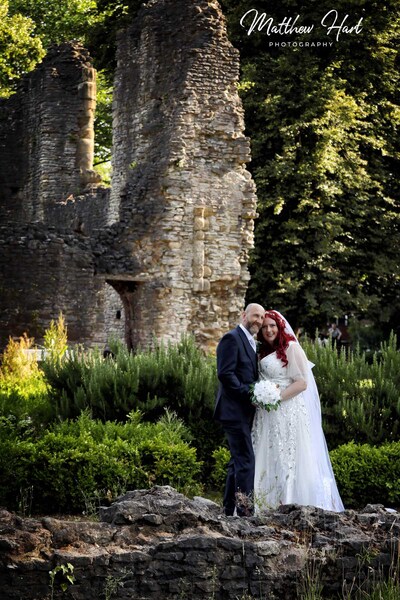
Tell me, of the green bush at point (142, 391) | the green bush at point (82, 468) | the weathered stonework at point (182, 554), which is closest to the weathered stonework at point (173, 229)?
the green bush at point (142, 391)

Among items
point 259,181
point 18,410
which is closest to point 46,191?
point 259,181

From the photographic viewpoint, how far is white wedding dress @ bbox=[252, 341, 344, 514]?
10000mm

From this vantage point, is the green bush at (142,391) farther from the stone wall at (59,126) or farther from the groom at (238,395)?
the stone wall at (59,126)

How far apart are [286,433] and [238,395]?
0.63 metres

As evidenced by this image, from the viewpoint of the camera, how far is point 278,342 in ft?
33.0

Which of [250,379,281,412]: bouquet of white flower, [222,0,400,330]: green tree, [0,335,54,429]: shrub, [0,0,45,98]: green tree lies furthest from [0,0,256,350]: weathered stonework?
[0,0,45,98]: green tree

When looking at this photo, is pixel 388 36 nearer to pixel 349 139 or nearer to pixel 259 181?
pixel 349 139

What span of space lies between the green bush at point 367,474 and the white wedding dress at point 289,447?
3.49 ft

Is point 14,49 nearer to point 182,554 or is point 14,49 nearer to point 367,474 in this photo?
point 367,474

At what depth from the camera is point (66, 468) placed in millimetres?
10586

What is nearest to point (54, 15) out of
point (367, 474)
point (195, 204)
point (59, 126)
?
point (59, 126)

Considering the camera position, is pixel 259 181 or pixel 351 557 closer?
pixel 351 557

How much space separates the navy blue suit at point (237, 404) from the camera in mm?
9750

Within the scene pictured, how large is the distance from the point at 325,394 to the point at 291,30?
18.1 meters
